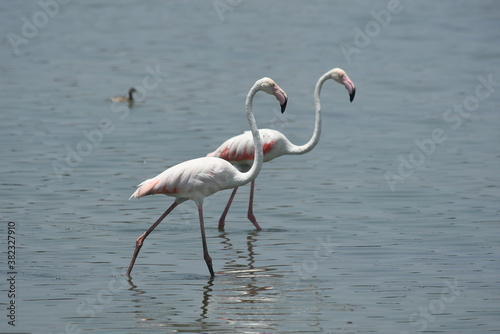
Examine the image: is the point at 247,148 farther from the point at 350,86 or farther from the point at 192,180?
the point at 192,180

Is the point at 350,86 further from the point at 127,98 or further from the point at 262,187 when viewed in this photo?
the point at 127,98

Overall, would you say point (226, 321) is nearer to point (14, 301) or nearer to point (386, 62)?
point (14, 301)

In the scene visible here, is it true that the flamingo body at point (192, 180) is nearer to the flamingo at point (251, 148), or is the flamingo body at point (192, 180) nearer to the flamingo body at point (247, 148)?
the flamingo at point (251, 148)

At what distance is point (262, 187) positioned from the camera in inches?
559

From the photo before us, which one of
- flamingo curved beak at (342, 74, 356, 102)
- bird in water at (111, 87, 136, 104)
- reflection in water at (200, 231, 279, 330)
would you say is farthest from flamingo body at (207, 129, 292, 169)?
bird in water at (111, 87, 136, 104)

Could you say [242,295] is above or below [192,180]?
below

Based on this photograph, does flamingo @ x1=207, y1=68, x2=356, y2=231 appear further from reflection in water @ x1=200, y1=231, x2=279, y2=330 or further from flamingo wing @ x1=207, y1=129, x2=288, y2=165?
reflection in water @ x1=200, y1=231, x2=279, y2=330

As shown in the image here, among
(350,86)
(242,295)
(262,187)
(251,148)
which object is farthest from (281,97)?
(262,187)

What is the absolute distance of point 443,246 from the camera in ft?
36.0

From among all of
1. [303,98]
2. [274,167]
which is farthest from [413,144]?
[303,98]

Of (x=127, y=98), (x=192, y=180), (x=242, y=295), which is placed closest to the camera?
(x=242, y=295)

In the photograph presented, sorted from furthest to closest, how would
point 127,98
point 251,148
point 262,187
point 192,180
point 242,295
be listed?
point 127,98
point 262,187
point 251,148
point 192,180
point 242,295

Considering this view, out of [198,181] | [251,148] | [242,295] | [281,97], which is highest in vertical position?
[281,97]

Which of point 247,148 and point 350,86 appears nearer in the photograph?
point 247,148
